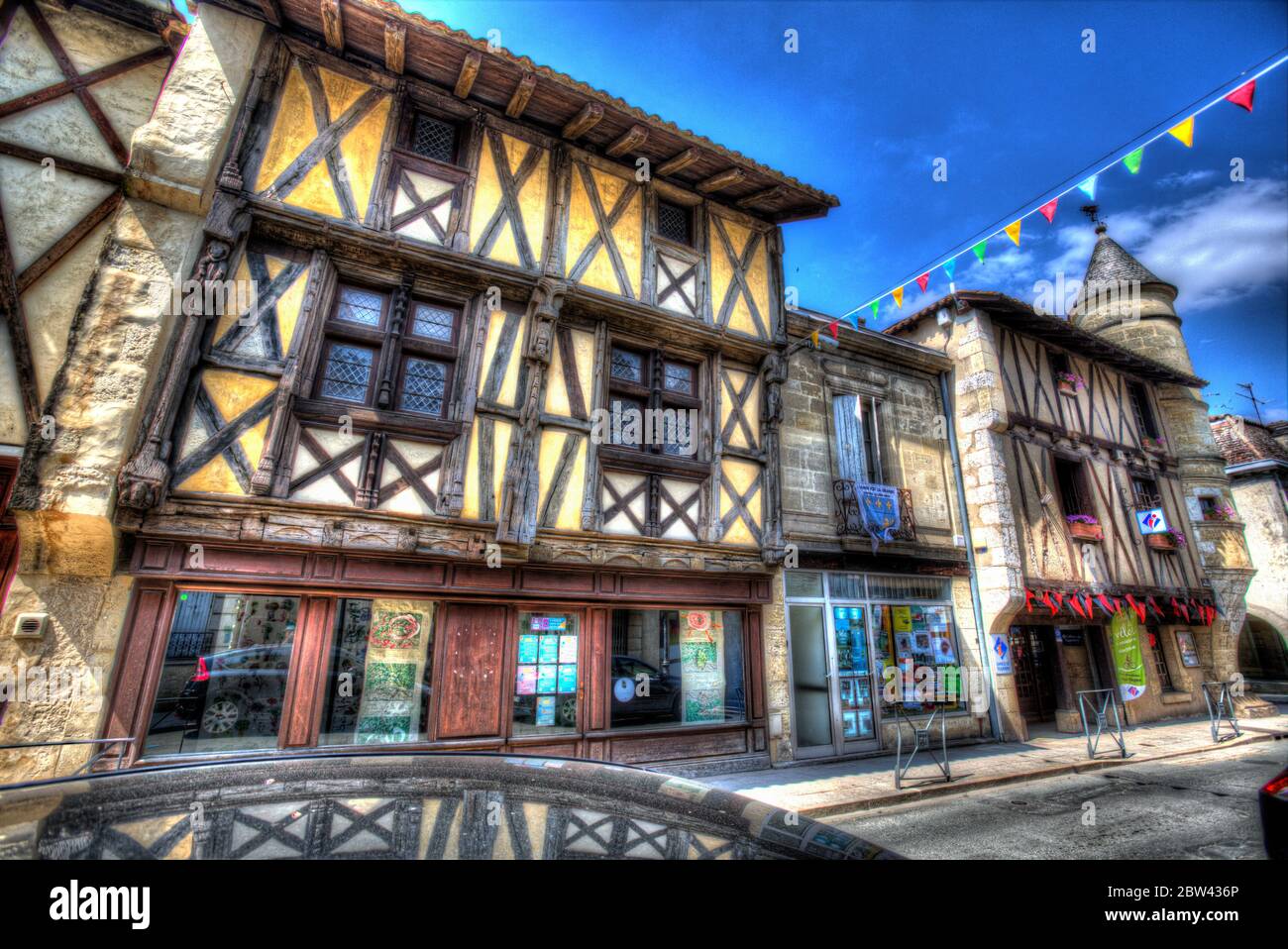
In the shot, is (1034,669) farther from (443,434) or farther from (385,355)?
(385,355)

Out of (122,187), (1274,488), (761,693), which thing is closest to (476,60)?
(122,187)

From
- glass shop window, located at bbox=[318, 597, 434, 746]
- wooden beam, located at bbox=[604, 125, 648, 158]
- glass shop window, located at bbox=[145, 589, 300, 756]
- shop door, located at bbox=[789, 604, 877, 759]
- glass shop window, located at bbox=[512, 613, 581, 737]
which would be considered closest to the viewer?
glass shop window, located at bbox=[145, 589, 300, 756]

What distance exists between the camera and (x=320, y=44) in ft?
21.7

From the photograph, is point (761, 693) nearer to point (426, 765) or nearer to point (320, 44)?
point (426, 765)

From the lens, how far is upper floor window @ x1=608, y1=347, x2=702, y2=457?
25.7 feet

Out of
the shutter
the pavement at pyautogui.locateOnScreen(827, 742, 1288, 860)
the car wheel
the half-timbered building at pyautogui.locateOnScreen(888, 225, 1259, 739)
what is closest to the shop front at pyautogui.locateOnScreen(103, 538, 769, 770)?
the car wheel

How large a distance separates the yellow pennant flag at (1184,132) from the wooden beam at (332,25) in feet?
27.4

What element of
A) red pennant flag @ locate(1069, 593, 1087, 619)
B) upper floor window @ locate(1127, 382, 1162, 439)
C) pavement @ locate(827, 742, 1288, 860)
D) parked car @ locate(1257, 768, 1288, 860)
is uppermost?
upper floor window @ locate(1127, 382, 1162, 439)

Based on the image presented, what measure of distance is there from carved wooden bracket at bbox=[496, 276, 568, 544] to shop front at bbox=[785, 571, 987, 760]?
181 inches

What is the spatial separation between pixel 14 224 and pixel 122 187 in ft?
3.16

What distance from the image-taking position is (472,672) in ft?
20.6

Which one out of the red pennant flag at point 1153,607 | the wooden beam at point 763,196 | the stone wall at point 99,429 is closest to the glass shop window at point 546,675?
the stone wall at point 99,429

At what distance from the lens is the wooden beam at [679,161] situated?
796 centimetres

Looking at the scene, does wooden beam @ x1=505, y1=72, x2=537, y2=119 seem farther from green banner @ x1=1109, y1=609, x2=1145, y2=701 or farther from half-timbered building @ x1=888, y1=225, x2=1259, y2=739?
green banner @ x1=1109, y1=609, x2=1145, y2=701
